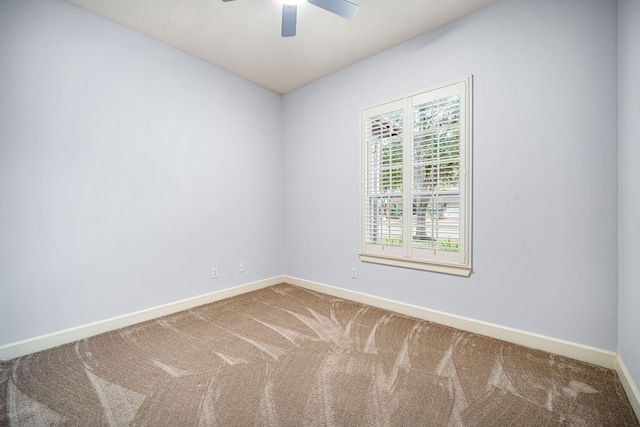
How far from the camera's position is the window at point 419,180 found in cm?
260

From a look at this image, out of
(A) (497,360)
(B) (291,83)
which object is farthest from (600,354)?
(B) (291,83)

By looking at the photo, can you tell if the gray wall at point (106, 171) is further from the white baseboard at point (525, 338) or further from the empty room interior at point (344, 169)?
the white baseboard at point (525, 338)

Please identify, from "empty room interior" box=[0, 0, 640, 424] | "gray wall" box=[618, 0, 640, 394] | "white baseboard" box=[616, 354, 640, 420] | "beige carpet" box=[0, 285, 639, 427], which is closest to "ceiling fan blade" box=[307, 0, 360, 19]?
"empty room interior" box=[0, 0, 640, 424]

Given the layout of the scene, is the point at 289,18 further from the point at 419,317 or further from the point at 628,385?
the point at 628,385

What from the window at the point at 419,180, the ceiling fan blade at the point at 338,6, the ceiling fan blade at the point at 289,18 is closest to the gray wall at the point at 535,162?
the window at the point at 419,180

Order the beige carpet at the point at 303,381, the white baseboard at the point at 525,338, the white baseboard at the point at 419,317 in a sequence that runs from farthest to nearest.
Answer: the white baseboard at the point at 419,317
the white baseboard at the point at 525,338
the beige carpet at the point at 303,381

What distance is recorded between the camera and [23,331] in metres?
2.18

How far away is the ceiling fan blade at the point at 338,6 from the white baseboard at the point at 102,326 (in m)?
3.24

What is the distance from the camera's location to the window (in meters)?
2.60

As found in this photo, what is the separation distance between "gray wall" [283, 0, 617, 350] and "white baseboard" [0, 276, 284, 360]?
85.9 inches

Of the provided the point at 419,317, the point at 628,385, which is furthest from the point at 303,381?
the point at 628,385

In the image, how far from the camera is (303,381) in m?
1.85

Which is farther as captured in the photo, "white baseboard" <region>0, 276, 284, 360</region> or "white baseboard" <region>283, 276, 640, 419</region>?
"white baseboard" <region>0, 276, 284, 360</region>

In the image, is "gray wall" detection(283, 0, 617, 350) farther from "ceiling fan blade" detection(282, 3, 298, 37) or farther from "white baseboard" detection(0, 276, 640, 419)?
"ceiling fan blade" detection(282, 3, 298, 37)
